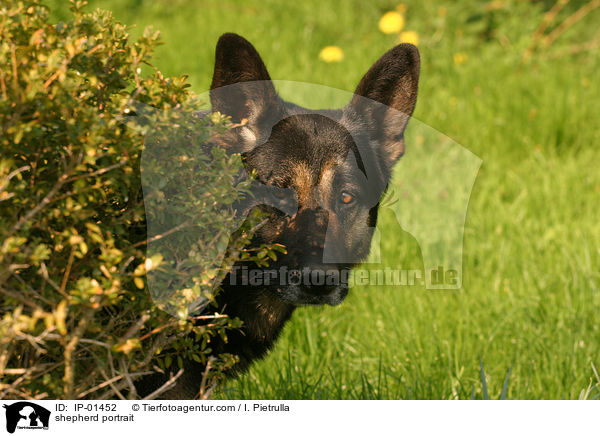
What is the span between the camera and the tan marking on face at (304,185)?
2854 millimetres

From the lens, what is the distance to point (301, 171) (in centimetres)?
289

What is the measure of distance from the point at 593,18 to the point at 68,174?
28.9 ft

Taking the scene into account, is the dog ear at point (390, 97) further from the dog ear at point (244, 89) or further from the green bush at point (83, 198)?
the green bush at point (83, 198)

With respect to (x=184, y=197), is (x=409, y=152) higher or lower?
higher

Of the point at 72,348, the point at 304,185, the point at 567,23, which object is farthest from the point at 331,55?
the point at 72,348

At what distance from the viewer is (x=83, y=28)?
1.83 metres

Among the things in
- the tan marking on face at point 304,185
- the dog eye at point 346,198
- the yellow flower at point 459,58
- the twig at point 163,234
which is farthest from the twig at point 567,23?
the twig at point 163,234

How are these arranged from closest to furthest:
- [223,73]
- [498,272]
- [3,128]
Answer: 1. [3,128]
2. [223,73]
3. [498,272]

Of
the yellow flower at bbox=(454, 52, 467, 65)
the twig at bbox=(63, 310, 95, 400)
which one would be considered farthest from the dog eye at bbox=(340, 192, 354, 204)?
the yellow flower at bbox=(454, 52, 467, 65)

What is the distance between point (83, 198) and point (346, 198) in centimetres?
160

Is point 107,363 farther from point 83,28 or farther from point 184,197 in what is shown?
point 83,28
